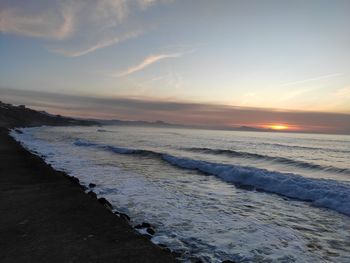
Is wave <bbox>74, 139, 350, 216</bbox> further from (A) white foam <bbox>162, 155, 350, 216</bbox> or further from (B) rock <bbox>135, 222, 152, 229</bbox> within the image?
(B) rock <bbox>135, 222, 152, 229</bbox>

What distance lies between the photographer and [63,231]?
26.1ft

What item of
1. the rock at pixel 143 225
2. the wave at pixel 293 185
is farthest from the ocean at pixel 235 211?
the rock at pixel 143 225

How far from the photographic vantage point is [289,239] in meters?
9.05

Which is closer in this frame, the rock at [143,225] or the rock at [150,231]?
the rock at [150,231]

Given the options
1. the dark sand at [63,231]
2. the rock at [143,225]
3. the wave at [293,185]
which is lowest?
the wave at [293,185]

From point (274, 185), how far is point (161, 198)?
23.0 ft

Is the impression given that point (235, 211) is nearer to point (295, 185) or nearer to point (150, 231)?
point (150, 231)

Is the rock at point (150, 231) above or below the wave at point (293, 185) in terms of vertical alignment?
above

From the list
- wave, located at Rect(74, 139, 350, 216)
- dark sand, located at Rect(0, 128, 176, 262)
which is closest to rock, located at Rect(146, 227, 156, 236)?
dark sand, located at Rect(0, 128, 176, 262)

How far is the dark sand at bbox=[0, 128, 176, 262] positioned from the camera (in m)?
6.58

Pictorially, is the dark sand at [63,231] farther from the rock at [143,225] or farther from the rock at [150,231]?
the rock at [150,231]

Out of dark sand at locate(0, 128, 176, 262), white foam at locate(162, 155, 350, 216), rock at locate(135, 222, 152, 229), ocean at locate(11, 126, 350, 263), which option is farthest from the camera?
white foam at locate(162, 155, 350, 216)

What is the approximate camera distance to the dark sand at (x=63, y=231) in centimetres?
658

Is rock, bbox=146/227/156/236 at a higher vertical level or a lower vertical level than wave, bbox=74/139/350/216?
higher
